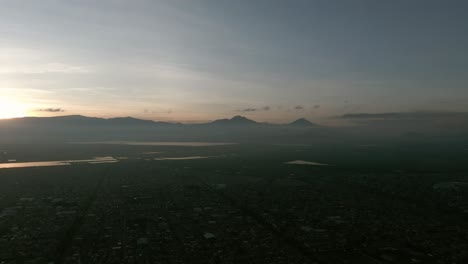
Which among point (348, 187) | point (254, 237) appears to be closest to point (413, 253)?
point (254, 237)

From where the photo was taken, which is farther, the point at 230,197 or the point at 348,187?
the point at 348,187

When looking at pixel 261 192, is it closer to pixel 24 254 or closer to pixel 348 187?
pixel 348 187

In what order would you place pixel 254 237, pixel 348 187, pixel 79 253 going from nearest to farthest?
pixel 79 253 → pixel 254 237 → pixel 348 187

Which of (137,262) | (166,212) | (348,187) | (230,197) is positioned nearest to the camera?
(137,262)

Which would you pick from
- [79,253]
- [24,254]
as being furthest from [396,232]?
[24,254]

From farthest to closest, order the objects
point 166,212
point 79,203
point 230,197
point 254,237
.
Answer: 1. point 230,197
2. point 79,203
3. point 166,212
4. point 254,237

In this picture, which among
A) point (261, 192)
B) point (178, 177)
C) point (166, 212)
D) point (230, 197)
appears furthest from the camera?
point (178, 177)

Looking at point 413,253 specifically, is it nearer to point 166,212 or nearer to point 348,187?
point 166,212

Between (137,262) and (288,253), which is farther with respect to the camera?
(288,253)
